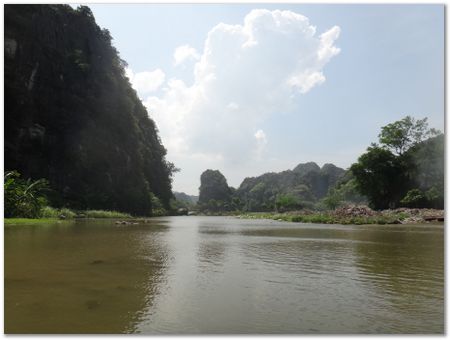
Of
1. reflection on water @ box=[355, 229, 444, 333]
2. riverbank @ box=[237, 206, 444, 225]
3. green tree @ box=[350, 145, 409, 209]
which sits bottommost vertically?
reflection on water @ box=[355, 229, 444, 333]

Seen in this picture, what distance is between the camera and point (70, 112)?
6744 centimetres

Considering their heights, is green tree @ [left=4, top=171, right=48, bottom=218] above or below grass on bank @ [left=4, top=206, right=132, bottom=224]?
above

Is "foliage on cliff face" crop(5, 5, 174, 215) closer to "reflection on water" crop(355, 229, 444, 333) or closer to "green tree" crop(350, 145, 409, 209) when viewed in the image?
"green tree" crop(350, 145, 409, 209)

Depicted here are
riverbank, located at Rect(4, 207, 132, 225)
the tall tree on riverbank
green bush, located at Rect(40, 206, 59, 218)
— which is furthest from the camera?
the tall tree on riverbank

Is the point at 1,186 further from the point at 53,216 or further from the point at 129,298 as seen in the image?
the point at 53,216

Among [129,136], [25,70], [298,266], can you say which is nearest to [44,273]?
[298,266]

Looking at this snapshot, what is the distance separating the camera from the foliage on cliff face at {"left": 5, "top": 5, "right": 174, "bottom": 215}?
5684cm

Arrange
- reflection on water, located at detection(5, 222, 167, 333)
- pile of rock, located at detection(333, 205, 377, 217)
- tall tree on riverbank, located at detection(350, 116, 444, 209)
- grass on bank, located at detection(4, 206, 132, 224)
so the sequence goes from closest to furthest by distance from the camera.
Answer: reflection on water, located at detection(5, 222, 167, 333) < grass on bank, located at detection(4, 206, 132, 224) < pile of rock, located at detection(333, 205, 377, 217) < tall tree on riverbank, located at detection(350, 116, 444, 209)

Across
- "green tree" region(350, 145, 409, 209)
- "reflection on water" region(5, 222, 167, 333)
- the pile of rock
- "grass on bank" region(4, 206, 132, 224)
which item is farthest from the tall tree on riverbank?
"reflection on water" region(5, 222, 167, 333)

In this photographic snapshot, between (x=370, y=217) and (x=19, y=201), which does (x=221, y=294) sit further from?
(x=370, y=217)

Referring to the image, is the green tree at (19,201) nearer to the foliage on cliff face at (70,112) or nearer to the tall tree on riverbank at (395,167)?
the foliage on cliff face at (70,112)

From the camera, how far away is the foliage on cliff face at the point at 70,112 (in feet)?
186

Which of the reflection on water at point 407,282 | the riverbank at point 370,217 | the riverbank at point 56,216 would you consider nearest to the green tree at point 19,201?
the riverbank at point 56,216

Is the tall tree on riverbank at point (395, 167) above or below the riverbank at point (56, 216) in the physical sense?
above
